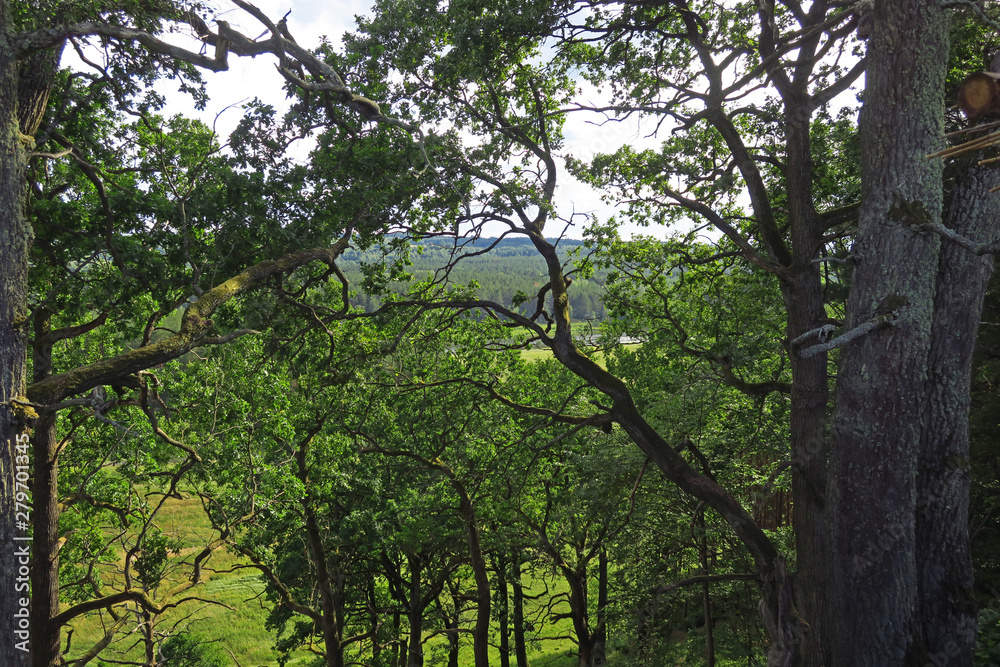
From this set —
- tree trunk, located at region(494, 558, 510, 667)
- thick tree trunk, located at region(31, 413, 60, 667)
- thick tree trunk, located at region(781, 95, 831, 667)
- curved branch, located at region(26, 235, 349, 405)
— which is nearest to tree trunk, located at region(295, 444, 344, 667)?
thick tree trunk, located at region(31, 413, 60, 667)

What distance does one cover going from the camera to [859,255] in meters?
4.29

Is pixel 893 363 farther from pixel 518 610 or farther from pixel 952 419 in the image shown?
pixel 518 610

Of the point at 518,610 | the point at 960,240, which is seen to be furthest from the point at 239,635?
the point at 960,240

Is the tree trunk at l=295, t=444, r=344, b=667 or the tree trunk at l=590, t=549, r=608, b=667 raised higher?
the tree trunk at l=295, t=444, r=344, b=667

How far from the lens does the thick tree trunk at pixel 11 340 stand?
451 centimetres

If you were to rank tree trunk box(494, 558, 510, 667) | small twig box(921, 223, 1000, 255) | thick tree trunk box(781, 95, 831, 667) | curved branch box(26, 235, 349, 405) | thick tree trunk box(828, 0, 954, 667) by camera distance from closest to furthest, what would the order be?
small twig box(921, 223, 1000, 255)
thick tree trunk box(828, 0, 954, 667)
curved branch box(26, 235, 349, 405)
thick tree trunk box(781, 95, 831, 667)
tree trunk box(494, 558, 510, 667)

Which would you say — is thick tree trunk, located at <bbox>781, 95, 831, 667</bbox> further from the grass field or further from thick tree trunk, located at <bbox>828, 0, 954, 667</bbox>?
the grass field

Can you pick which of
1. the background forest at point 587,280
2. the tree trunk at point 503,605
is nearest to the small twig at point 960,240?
the background forest at point 587,280

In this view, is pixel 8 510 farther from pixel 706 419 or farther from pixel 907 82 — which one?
pixel 706 419

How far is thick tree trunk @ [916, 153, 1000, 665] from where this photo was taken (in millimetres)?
4094

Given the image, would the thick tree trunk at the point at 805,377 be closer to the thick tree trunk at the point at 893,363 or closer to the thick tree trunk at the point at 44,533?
the thick tree trunk at the point at 893,363

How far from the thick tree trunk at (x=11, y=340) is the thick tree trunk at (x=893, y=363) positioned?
664 centimetres

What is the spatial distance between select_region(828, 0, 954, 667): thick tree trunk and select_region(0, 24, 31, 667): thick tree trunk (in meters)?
6.64

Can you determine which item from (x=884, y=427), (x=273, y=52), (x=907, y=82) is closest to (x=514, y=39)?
(x=273, y=52)
